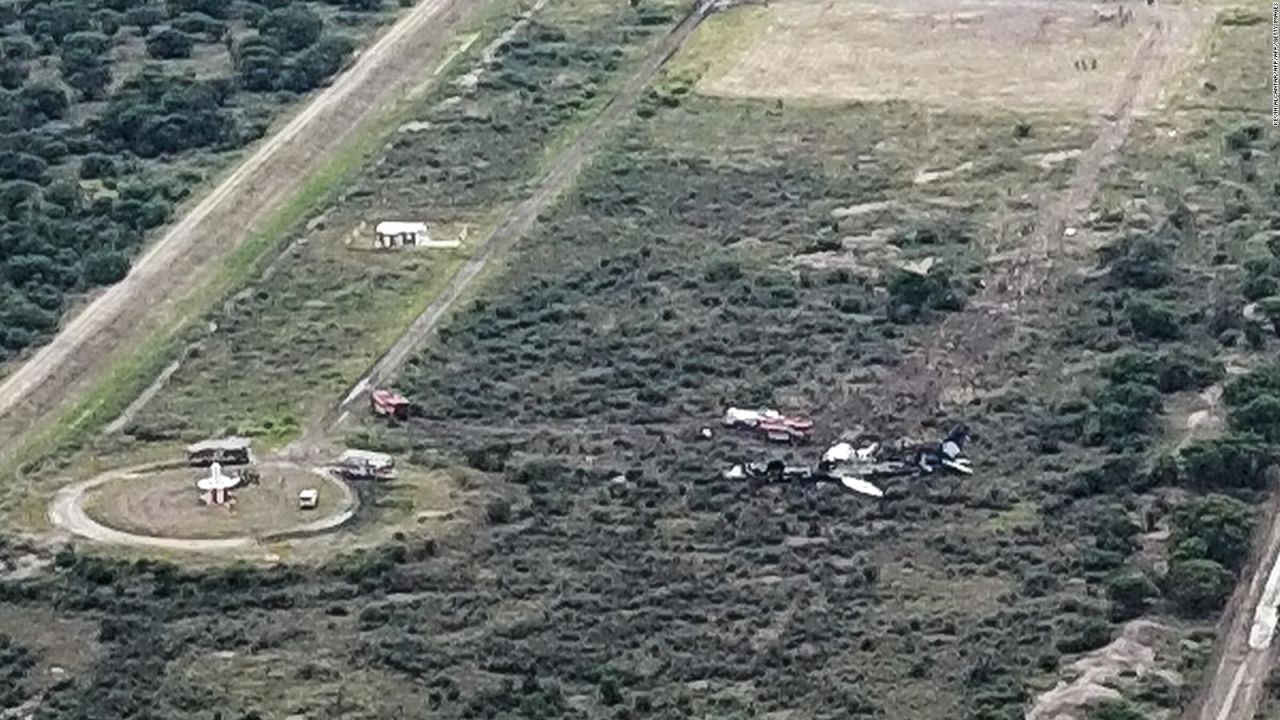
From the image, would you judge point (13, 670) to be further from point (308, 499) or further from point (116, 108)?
point (116, 108)

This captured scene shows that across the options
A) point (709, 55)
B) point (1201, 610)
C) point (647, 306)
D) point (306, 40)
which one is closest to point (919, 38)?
point (709, 55)

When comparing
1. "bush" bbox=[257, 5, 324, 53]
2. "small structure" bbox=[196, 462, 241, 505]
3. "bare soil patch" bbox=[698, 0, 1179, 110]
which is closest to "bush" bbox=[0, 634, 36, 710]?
"small structure" bbox=[196, 462, 241, 505]

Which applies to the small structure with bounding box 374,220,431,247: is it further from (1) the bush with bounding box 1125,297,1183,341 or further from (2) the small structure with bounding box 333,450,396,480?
(1) the bush with bounding box 1125,297,1183,341

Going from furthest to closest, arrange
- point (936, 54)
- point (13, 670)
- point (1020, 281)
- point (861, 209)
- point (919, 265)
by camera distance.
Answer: point (936, 54) < point (861, 209) < point (919, 265) < point (1020, 281) < point (13, 670)

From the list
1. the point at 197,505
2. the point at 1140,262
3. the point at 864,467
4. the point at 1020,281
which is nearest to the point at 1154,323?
the point at 1140,262

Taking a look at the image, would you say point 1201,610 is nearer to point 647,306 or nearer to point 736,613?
point 736,613
